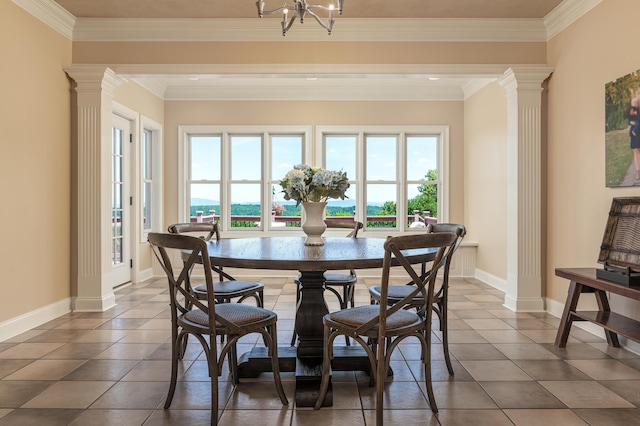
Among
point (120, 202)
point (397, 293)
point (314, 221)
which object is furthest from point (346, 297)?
point (120, 202)

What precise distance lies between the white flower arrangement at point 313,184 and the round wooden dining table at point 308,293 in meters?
0.33

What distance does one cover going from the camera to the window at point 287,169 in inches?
255

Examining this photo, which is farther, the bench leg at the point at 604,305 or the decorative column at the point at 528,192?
the decorative column at the point at 528,192

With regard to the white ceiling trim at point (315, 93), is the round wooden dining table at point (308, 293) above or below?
below

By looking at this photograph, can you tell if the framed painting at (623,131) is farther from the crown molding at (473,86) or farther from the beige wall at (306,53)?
the crown molding at (473,86)

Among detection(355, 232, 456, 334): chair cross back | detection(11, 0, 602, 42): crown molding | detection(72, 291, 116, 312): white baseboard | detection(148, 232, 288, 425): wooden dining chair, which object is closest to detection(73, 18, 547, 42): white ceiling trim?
detection(11, 0, 602, 42): crown molding

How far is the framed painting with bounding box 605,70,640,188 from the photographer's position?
3.00 m

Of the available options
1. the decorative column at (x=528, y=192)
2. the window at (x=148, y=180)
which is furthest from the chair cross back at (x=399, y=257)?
the window at (x=148, y=180)

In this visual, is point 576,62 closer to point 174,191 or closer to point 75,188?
point 75,188

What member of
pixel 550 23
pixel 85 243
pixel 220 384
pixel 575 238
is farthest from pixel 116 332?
pixel 550 23

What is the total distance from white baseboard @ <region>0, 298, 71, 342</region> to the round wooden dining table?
198 centimetres

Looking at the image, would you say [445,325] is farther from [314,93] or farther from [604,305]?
[314,93]

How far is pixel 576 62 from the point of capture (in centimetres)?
379

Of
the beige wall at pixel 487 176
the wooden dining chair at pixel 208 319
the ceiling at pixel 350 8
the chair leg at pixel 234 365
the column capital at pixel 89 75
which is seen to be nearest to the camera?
the wooden dining chair at pixel 208 319
